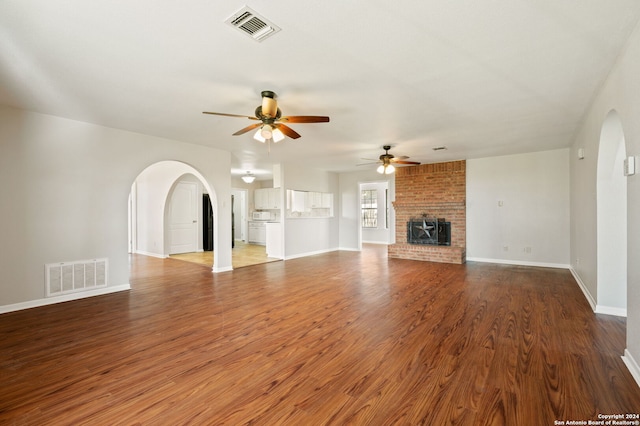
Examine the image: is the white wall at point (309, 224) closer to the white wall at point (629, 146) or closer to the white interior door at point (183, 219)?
the white interior door at point (183, 219)

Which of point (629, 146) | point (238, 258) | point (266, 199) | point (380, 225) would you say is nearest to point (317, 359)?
point (629, 146)

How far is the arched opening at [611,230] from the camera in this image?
3.20 meters

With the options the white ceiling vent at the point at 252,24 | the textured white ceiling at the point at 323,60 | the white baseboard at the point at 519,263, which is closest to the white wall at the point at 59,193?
the textured white ceiling at the point at 323,60

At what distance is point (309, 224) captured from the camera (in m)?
8.32

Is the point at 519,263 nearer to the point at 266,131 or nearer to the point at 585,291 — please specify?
the point at 585,291

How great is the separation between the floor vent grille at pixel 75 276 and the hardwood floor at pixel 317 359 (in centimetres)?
27

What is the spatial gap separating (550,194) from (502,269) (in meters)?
1.88

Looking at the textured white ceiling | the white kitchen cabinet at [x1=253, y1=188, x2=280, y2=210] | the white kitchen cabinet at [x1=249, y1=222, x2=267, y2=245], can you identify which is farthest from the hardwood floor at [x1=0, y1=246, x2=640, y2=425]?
the white kitchen cabinet at [x1=249, y1=222, x2=267, y2=245]

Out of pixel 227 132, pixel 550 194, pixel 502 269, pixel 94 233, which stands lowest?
pixel 502 269

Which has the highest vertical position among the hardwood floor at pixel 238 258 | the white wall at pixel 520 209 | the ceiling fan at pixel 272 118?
the ceiling fan at pixel 272 118

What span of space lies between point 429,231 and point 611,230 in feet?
13.8

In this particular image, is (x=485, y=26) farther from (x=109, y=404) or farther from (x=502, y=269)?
(x=502, y=269)

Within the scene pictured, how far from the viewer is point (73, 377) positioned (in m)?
2.15

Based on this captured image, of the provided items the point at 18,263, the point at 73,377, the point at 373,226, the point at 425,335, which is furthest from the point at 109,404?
the point at 373,226
